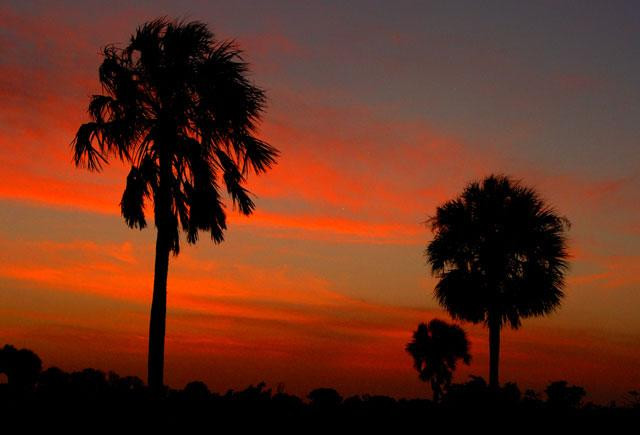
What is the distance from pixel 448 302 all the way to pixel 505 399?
2040cm

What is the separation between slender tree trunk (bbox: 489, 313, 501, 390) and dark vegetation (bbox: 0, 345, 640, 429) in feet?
49.5

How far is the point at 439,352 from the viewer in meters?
50.8

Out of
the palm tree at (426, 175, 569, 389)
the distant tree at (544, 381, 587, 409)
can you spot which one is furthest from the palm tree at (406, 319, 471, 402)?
the distant tree at (544, 381, 587, 409)

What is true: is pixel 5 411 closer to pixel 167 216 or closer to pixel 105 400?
pixel 105 400

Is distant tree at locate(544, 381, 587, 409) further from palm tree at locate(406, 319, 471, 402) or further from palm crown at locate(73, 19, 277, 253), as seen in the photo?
palm tree at locate(406, 319, 471, 402)

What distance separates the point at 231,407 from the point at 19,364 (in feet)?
22.5

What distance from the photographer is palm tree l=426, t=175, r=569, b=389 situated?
32375mm

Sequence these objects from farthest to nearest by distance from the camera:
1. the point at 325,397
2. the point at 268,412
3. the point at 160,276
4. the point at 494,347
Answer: the point at 494,347
the point at 160,276
the point at 325,397
the point at 268,412

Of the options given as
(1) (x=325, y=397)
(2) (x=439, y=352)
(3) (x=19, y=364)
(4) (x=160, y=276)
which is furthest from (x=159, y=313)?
(2) (x=439, y=352)

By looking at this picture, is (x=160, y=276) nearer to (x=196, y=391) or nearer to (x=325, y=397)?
(x=196, y=391)

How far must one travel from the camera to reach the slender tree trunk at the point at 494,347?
3012cm

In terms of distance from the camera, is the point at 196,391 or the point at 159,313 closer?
the point at 196,391

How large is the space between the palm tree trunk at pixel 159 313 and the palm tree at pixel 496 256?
16709mm

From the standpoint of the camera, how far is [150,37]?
19.9m
